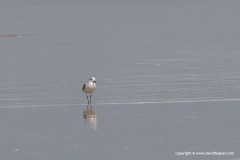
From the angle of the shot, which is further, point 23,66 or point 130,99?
point 23,66

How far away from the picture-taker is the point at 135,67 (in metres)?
26.9

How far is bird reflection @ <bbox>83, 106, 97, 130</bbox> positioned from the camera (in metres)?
18.6

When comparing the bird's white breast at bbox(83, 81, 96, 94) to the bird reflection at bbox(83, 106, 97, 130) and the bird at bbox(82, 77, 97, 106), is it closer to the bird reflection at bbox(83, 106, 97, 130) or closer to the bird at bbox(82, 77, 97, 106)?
the bird at bbox(82, 77, 97, 106)

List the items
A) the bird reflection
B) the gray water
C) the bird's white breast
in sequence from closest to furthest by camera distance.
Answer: the gray water
the bird reflection
the bird's white breast

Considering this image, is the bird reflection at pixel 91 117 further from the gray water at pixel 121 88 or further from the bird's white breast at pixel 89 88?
the bird's white breast at pixel 89 88

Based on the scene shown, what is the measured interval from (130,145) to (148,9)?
3705 centimetres

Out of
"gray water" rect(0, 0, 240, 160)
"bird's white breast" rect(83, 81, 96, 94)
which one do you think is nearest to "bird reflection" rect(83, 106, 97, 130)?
"gray water" rect(0, 0, 240, 160)

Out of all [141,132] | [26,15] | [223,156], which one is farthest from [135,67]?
[26,15]

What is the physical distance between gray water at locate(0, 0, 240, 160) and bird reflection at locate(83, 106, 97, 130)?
4 centimetres

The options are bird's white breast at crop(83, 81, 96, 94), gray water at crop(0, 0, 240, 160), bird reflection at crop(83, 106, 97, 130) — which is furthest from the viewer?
bird's white breast at crop(83, 81, 96, 94)

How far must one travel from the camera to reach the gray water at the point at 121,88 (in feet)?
54.7

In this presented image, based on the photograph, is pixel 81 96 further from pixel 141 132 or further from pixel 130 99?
pixel 141 132

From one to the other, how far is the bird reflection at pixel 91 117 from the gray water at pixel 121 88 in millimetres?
41

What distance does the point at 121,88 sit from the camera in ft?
75.0
